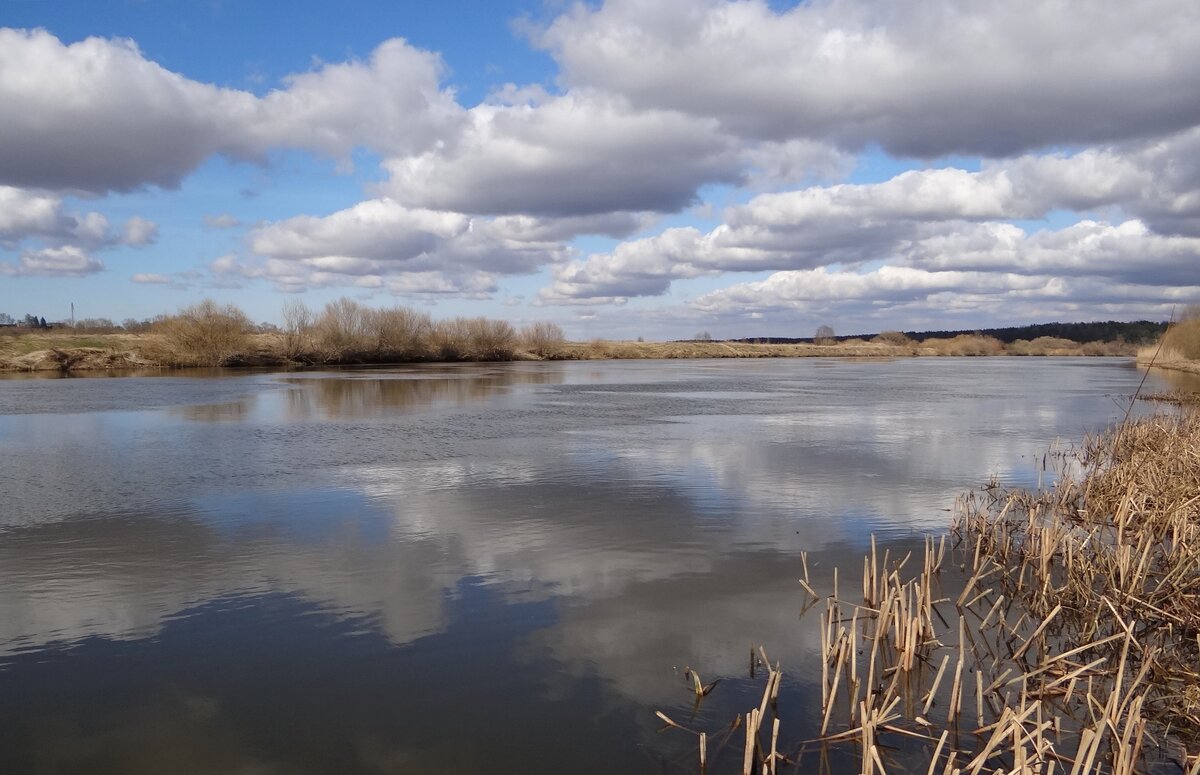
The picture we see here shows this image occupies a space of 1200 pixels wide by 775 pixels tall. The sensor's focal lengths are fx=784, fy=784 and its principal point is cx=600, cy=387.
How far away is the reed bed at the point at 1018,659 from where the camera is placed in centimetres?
457

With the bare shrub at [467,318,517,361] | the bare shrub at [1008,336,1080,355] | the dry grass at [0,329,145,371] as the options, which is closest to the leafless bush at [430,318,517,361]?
the bare shrub at [467,318,517,361]

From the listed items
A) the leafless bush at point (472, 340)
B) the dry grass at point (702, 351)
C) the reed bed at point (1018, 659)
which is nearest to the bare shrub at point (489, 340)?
the leafless bush at point (472, 340)

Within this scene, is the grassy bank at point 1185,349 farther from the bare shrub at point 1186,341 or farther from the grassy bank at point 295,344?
the grassy bank at point 295,344

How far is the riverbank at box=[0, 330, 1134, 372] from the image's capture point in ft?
164

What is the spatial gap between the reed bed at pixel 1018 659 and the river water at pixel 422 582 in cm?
45

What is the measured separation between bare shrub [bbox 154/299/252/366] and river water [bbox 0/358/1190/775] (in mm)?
37264

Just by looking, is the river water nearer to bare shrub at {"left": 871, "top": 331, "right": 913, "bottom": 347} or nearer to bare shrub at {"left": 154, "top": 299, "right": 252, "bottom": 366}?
bare shrub at {"left": 154, "top": 299, "right": 252, "bottom": 366}

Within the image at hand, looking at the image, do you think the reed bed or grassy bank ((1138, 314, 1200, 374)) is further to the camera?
grassy bank ((1138, 314, 1200, 374))

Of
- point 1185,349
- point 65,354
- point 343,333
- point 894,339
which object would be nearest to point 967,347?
point 894,339

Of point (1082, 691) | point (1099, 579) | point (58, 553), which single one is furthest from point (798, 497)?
point (58, 553)

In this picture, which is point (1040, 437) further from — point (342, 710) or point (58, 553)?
point (58, 553)

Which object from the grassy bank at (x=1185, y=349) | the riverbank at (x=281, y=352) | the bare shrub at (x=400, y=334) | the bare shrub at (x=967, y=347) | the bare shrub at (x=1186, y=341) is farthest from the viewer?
the bare shrub at (x=967, y=347)

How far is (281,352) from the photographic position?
5831 centimetres

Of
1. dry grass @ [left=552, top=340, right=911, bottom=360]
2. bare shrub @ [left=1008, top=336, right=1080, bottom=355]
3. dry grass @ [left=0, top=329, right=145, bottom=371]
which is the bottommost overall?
bare shrub @ [left=1008, top=336, right=1080, bottom=355]
